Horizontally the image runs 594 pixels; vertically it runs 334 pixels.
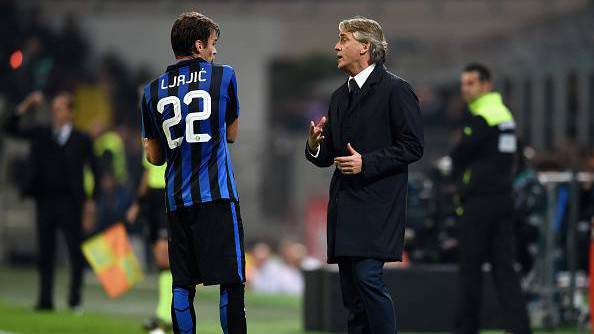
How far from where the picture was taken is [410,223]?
51.3ft

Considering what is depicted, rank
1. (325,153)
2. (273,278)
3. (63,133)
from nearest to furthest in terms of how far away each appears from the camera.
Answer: (325,153), (63,133), (273,278)

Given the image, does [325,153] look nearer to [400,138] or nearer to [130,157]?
[400,138]

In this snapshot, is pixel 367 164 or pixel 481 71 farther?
pixel 481 71

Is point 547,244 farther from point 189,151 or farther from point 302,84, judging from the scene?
point 302,84

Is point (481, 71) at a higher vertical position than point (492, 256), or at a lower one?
higher

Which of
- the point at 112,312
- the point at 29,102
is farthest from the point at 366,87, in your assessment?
the point at 112,312

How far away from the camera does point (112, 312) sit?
1628cm

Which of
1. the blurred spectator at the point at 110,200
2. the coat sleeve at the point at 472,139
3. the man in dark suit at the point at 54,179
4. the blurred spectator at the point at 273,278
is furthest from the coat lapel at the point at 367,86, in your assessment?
the blurred spectator at the point at 110,200

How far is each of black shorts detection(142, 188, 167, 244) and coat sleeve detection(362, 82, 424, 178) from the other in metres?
4.47

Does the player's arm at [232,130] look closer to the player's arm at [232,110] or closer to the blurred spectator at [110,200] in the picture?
the player's arm at [232,110]

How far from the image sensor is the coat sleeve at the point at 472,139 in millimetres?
11891

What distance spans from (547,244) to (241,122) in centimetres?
2329

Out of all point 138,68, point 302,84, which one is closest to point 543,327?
point 138,68

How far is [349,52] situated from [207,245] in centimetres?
129
